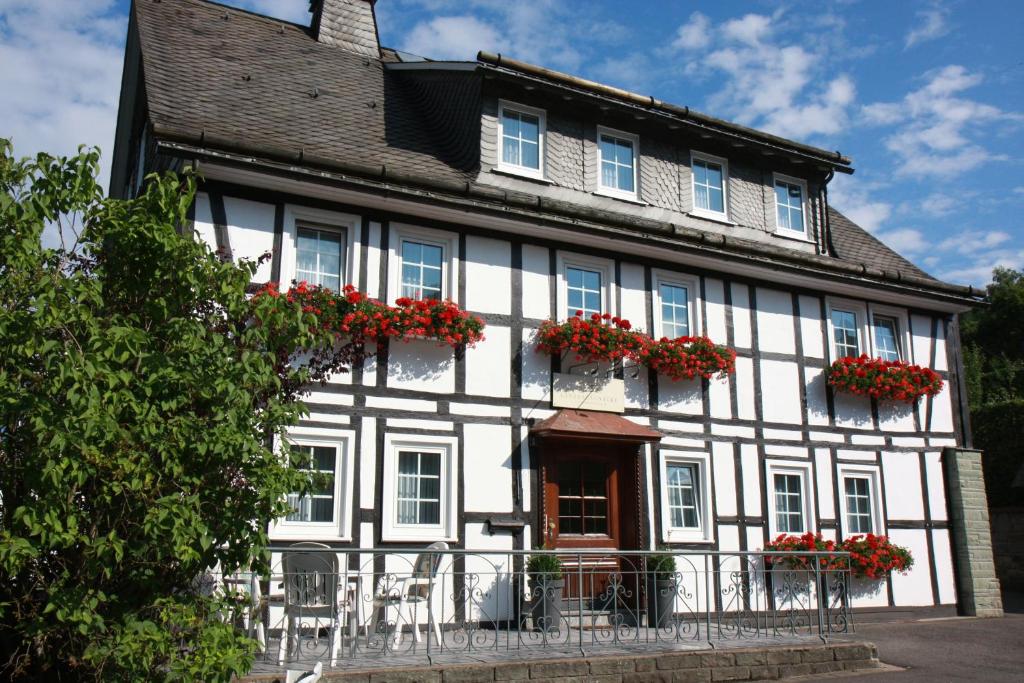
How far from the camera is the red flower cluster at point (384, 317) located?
34.2 feet

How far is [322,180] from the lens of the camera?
35.6 ft

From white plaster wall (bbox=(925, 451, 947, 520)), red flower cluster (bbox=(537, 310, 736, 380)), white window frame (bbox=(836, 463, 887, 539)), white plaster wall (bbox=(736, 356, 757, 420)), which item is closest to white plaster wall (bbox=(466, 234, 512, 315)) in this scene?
red flower cluster (bbox=(537, 310, 736, 380))

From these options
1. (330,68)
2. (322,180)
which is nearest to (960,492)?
(322,180)

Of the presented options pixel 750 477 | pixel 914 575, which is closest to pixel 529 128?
pixel 750 477

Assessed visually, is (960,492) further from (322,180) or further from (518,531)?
(322,180)

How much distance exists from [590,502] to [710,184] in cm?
576

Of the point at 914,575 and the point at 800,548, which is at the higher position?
the point at 800,548

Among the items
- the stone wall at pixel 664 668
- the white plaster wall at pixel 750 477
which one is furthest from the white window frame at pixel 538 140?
the stone wall at pixel 664 668

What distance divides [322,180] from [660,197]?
18.3 feet

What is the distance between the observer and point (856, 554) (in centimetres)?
1368

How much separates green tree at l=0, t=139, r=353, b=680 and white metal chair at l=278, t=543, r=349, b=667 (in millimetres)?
1690

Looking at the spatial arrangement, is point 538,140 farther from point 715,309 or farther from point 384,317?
point 384,317

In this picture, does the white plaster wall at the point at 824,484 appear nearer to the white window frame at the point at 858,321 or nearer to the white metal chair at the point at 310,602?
the white window frame at the point at 858,321

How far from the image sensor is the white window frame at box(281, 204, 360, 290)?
1091 centimetres
